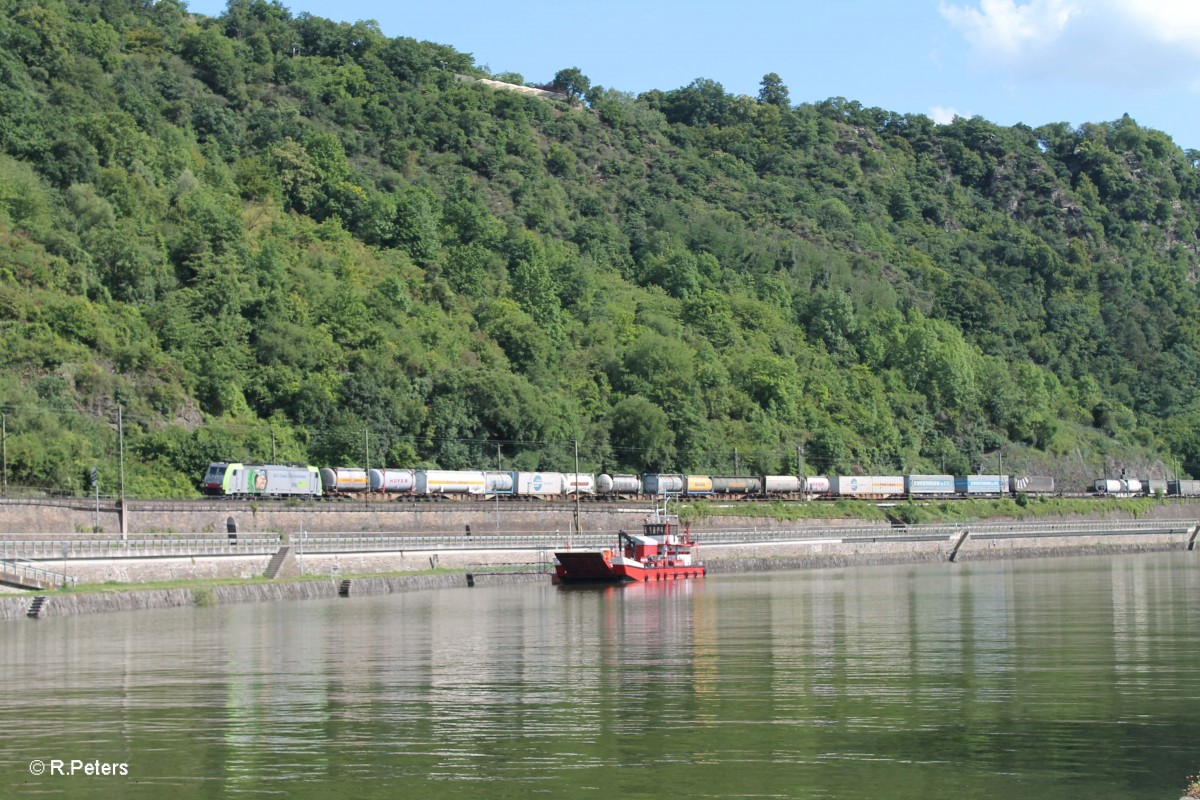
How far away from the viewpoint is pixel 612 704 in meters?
24.8

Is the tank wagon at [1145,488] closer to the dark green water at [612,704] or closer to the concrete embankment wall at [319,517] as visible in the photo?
the concrete embankment wall at [319,517]

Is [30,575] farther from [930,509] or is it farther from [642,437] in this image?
[930,509]

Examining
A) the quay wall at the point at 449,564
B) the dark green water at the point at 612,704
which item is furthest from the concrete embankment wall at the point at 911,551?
the dark green water at the point at 612,704

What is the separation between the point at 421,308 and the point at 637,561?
Result: 60.7 metres

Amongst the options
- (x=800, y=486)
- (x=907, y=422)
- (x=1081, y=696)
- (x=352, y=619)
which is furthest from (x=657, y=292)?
(x=1081, y=696)

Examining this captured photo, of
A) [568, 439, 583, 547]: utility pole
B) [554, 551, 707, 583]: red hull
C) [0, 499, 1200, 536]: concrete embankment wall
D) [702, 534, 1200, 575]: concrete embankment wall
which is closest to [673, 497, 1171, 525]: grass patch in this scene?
[0, 499, 1200, 536]: concrete embankment wall

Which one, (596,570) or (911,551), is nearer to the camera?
(596,570)

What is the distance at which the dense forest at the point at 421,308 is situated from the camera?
96.2 metres

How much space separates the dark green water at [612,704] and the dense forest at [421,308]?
4410cm

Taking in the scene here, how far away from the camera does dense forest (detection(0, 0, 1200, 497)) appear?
96250 mm

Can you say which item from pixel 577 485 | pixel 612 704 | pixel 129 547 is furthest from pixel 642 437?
pixel 612 704

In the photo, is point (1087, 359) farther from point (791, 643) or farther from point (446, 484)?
point (791, 643)

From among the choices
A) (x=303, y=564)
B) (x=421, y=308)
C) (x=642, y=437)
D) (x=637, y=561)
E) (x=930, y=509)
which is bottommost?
(x=637, y=561)

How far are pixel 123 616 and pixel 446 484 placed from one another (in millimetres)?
47415
